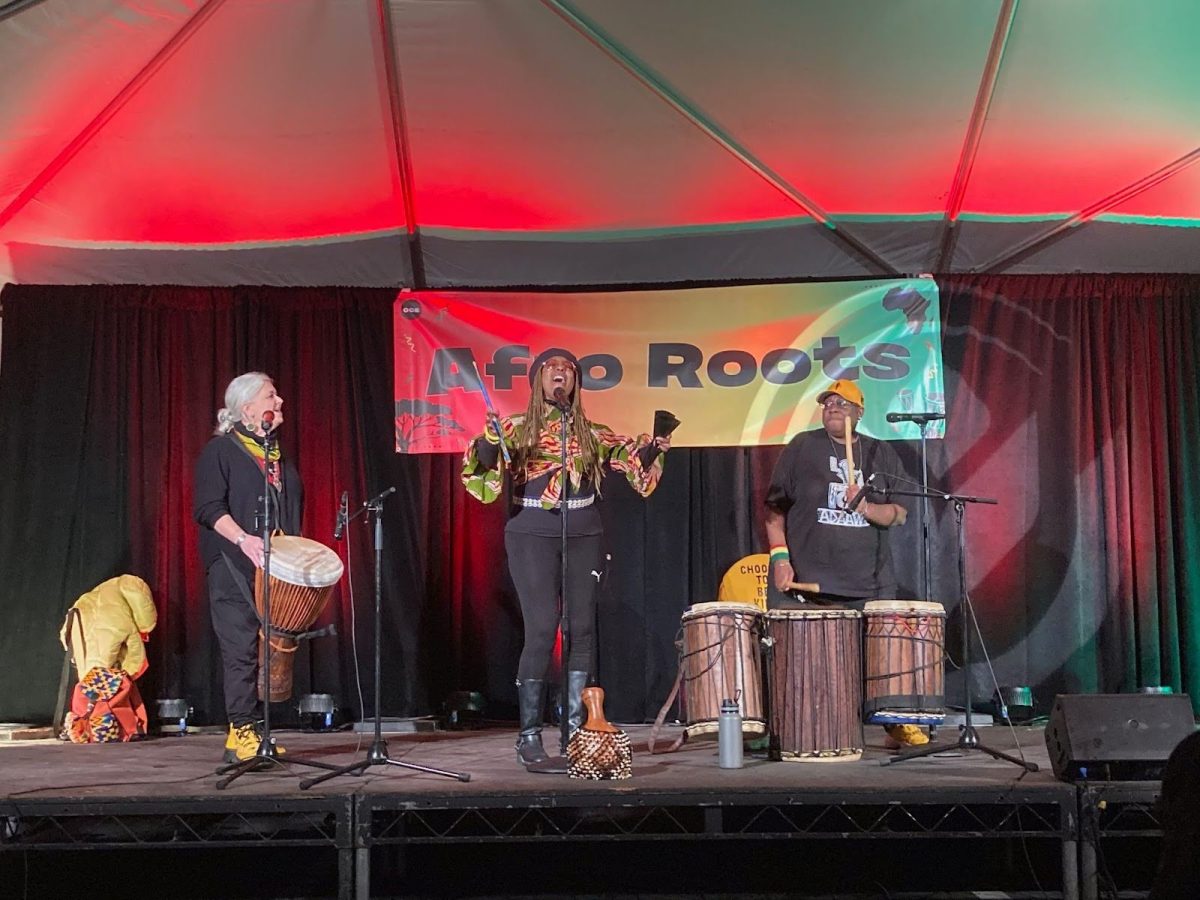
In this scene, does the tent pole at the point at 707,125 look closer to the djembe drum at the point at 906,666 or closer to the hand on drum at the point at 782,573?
the hand on drum at the point at 782,573

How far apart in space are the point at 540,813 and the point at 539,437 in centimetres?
185

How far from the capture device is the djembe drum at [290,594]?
530 cm

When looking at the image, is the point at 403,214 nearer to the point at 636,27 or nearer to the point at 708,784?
the point at 636,27

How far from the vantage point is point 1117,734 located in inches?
185

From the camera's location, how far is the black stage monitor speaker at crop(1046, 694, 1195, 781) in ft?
15.3

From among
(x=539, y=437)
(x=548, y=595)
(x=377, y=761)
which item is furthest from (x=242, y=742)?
(x=539, y=437)

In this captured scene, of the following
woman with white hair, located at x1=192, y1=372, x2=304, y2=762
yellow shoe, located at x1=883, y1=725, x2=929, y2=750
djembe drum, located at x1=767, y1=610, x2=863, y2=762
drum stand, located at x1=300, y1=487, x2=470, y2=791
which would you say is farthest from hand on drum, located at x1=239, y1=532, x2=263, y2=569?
yellow shoe, located at x1=883, y1=725, x2=929, y2=750

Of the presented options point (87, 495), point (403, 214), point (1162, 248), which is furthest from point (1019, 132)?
point (87, 495)

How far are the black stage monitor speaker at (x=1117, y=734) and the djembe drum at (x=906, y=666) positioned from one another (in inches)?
30.6

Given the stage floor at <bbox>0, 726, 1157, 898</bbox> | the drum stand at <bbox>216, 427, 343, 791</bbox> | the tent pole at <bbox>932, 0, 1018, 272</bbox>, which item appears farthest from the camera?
the tent pole at <bbox>932, 0, 1018, 272</bbox>

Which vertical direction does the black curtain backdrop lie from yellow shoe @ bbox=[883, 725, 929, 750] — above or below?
above

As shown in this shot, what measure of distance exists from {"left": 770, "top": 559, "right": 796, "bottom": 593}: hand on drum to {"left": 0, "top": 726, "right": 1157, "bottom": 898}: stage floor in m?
0.83

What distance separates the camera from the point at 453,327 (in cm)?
771

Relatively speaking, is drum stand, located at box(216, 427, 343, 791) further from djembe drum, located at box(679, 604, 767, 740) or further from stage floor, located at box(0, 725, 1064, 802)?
djembe drum, located at box(679, 604, 767, 740)
